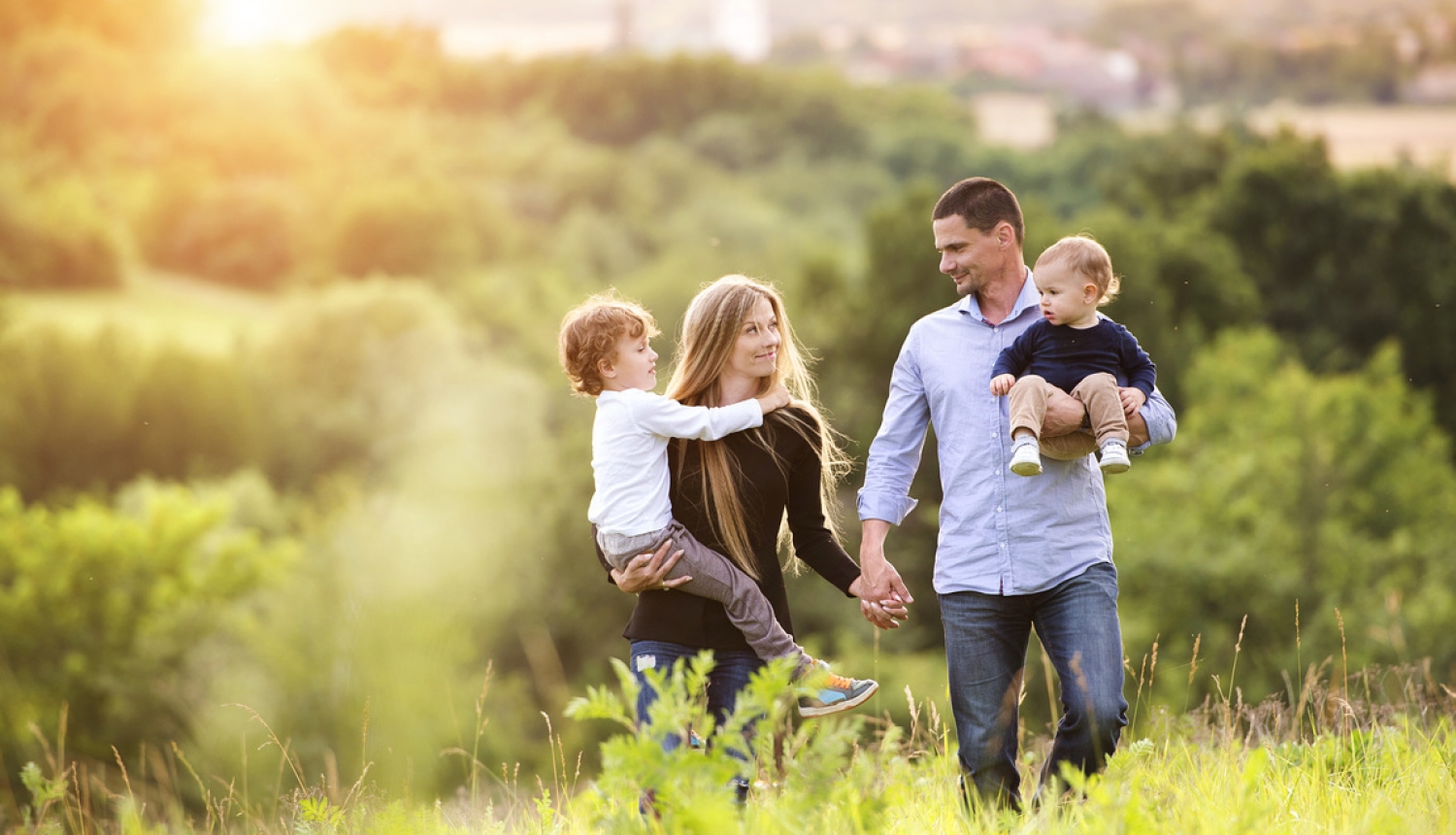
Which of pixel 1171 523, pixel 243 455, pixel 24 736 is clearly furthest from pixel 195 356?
pixel 1171 523

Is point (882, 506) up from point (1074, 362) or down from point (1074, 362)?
down

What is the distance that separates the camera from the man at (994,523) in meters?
3.72

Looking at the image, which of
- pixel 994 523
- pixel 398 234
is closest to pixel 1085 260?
pixel 994 523

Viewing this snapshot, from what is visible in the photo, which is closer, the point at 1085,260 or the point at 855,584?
the point at 1085,260

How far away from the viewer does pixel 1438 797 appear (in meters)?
3.40

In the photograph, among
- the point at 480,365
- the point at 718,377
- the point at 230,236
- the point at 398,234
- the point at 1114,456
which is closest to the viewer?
the point at 1114,456

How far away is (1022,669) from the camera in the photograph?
4.01m

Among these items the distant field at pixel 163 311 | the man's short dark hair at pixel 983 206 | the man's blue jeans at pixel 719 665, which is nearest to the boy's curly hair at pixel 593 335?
the man's blue jeans at pixel 719 665

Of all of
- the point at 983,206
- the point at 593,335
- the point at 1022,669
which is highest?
the point at 983,206

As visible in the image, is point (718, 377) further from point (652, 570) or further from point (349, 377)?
point (349, 377)

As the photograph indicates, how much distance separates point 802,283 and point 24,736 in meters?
19.1

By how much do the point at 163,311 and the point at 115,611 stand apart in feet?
80.8

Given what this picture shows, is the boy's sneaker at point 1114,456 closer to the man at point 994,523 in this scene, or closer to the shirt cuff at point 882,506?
the man at point 994,523

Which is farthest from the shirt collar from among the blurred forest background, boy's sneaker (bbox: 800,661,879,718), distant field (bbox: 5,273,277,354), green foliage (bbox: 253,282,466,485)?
distant field (bbox: 5,273,277,354)
